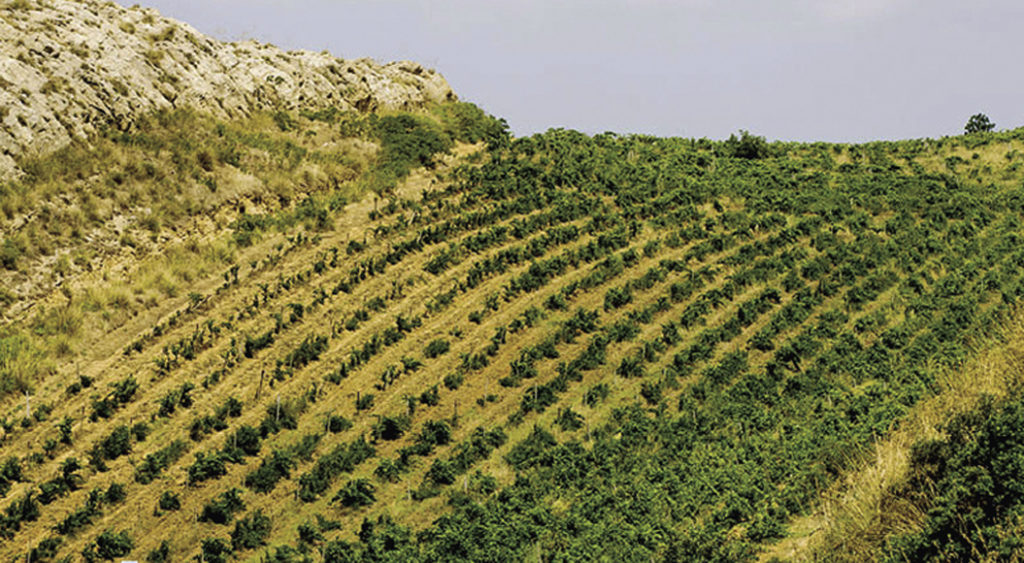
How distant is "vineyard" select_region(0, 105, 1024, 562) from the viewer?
15.0 m

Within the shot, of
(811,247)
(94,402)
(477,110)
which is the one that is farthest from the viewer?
(477,110)

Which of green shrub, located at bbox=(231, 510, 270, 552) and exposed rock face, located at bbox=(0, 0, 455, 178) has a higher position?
exposed rock face, located at bbox=(0, 0, 455, 178)

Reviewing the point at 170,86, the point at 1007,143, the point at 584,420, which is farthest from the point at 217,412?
the point at 1007,143

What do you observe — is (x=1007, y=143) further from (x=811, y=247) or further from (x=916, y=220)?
(x=811, y=247)

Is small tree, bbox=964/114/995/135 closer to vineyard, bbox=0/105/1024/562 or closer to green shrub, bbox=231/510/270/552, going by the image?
vineyard, bbox=0/105/1024/562

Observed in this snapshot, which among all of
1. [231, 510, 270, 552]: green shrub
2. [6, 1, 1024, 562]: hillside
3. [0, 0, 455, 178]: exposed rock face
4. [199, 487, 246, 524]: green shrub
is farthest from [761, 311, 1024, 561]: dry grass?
[0, 0, 455, 178]: exposed rock face

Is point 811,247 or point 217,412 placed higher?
point 811,247

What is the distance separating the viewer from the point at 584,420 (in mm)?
19453

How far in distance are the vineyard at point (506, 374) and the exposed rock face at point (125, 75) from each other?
207 centimetres

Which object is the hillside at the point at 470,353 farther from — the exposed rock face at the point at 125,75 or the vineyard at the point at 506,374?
the exposed rock face at the point at 125,75

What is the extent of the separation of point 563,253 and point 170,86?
17.9 metres

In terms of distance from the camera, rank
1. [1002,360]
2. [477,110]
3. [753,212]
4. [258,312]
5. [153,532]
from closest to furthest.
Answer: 1. [1002,360]
2. [153,532]
3. [258,312]
4. [753,212]
5. [477,110]

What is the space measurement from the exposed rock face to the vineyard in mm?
2071

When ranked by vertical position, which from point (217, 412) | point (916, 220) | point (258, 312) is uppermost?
point (916, 220)
